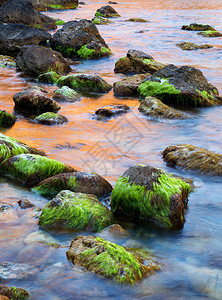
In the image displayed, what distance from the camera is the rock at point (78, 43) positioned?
55.2 ft

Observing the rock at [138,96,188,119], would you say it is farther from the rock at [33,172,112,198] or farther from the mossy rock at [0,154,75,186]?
the rock at [33,172,112,198]

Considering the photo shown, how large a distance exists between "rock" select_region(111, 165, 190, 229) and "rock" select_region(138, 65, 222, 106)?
5888 mm

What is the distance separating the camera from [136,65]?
14.3 metres

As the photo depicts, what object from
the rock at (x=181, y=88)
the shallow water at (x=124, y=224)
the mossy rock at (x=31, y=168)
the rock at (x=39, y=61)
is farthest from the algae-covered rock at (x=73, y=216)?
the rock at (x=39, y=61)

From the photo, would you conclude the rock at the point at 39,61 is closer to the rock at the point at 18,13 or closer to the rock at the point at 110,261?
Answer: the rock at the point at 18,13

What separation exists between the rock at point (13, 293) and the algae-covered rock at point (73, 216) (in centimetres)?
122

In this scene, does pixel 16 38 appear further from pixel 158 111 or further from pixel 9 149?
pixel 9 149

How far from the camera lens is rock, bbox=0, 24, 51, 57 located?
51.0 feet

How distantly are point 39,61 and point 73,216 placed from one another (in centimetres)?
959

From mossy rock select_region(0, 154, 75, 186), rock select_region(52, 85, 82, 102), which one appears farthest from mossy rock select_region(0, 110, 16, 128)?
mossy rock select_region(0, 154, 75, 186)

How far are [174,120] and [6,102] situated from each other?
451cm

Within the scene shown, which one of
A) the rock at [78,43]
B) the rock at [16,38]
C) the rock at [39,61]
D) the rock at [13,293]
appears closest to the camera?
the rock at [13,293]

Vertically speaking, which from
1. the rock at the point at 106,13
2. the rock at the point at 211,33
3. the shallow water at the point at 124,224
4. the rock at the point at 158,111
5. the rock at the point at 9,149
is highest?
the rock at the point at 106,13

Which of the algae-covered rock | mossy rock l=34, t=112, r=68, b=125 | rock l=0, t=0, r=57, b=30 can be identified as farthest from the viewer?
rock l=0, t=0, r=57, b=30
